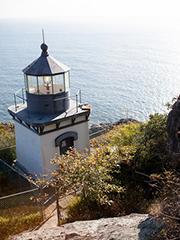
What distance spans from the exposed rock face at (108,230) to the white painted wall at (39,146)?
→ 23.4 feet

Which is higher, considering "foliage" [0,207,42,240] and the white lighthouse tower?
the white lighthouse tower

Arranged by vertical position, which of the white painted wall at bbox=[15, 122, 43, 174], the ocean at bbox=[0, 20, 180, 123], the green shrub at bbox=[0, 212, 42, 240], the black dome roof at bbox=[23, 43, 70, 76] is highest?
the black dome roof at bbox=[23, 43, 70, 76]

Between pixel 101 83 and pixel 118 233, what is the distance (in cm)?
5288

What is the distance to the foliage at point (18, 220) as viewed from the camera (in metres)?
12.0

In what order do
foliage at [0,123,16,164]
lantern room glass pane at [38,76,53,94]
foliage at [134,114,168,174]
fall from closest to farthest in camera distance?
foliage at [134,114,168,174]
lantern room glass pane at [38,76,53,94]
foliage at [0,123,16,164]

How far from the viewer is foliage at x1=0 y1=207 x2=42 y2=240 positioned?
12.0m

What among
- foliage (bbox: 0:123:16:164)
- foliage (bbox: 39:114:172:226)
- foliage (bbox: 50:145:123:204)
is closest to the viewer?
foliage (bbox: 50:145:123:204)

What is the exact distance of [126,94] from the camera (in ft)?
176

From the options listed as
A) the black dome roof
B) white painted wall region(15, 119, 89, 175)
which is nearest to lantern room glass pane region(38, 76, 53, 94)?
the black dome roof

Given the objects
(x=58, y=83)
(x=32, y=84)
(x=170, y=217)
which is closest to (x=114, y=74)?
(x=58, y=83)

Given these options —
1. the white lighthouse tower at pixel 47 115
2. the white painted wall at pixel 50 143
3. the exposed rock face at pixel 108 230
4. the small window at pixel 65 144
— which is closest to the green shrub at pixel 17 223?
the exposed rock face at pixel 108 230

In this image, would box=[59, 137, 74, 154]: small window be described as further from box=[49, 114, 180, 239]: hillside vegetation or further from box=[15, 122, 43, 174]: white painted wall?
box=[49, 114, 180, 239]: hillside vegetation

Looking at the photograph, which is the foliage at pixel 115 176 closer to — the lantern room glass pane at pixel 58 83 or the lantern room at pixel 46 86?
the lantern room at pixel 46 86

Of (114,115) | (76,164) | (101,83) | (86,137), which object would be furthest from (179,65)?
(76,164)
